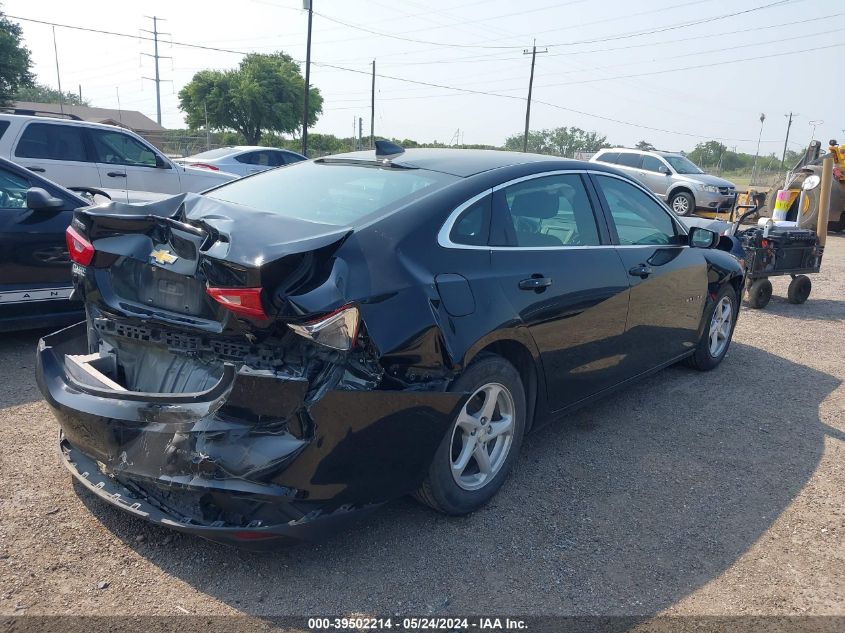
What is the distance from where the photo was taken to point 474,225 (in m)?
3.17

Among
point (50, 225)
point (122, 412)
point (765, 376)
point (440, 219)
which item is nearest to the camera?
point (122, 412)

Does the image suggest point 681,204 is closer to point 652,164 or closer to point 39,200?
point 652,164

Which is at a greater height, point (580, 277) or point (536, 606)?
point (580, 277)

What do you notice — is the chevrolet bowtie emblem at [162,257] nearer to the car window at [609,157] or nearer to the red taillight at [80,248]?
the red taillight at [80,248]

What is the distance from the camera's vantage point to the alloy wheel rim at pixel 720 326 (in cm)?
545

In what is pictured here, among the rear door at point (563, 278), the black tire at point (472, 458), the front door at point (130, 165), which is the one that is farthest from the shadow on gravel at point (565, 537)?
the front door at point (130, 165)

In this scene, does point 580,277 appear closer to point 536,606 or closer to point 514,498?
point 514,498

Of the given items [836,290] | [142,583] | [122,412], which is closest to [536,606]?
[142,583]

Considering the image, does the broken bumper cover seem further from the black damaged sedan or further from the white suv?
the white suv

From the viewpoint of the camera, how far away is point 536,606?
260 centimetres

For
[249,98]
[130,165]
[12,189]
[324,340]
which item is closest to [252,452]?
[324,340]

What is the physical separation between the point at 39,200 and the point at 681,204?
53.4 ft

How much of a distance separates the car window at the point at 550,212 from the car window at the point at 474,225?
14cm

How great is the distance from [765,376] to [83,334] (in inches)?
202
